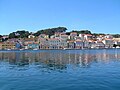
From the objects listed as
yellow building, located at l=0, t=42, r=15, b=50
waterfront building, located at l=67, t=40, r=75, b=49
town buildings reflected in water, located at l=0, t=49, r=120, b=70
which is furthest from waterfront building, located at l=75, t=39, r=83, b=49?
town buildings reflected in water, located at l=0, t=49, r=120, b=70

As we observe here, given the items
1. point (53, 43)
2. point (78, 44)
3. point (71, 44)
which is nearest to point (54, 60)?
point (53, 43)

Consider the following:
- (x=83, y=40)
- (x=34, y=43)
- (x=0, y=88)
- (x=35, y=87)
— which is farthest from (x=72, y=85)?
(x=83, y=40)

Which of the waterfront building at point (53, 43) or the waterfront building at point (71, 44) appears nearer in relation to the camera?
the waterfront building at point (53, 43)

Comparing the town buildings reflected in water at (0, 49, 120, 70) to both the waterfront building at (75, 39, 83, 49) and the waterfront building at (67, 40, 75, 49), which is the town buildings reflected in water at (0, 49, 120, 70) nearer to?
the waterfront building at (67, 40, 75, 49)

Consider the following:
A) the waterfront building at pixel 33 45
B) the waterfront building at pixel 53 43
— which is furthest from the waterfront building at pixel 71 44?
the waterfront building at pixel 33 45

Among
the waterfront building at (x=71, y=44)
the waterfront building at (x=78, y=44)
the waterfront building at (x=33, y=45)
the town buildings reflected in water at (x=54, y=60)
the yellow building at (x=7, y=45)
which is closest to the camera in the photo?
the town buildings reflected in water at (x=54, y=60)

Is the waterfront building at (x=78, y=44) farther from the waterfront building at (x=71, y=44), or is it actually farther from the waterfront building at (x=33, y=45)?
the waterfront building at (x=33, y=45)

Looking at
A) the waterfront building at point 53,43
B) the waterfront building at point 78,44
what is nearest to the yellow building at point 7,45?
the waterfront building at point 53,43

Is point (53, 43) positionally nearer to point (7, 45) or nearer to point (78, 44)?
point (78, 44)

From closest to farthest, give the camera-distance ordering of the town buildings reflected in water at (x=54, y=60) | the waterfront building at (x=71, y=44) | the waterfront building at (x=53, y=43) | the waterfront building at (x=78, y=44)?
the town buildings reflected in water at (x=54, y=60) < the waterfront building at (x=53, y=43) < the waterfront building at (x=71, y=44) < the waterfront building at (x=78, y=44)

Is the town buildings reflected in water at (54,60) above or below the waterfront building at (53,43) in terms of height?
below

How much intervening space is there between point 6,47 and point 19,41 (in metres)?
11.8

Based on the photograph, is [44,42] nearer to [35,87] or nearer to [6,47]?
[6,47]

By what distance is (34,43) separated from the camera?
17912 cm
